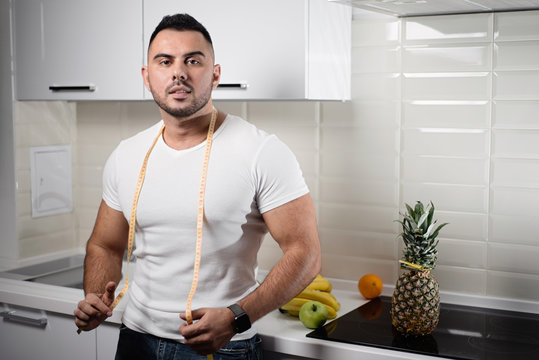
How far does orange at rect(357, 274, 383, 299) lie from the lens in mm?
2279

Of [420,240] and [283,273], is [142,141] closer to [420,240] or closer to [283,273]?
[283,273]

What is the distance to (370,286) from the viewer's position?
89.8 inches

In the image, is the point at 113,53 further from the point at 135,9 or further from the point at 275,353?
the point at 275,353

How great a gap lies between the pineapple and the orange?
0.32 meters

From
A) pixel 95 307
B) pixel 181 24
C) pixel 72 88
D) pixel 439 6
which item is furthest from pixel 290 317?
pixel 72 88

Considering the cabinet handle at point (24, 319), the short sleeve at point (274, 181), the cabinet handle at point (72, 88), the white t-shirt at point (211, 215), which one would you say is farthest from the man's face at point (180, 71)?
the cabinet handle at point (24, 319)

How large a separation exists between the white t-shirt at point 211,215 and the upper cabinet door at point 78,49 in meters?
0.66

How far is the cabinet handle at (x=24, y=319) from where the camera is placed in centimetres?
233

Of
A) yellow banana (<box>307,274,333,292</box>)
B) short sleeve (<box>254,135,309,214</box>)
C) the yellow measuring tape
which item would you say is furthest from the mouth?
yellow banana (<box>307,274,333,292</box>)

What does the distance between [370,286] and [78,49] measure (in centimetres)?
134

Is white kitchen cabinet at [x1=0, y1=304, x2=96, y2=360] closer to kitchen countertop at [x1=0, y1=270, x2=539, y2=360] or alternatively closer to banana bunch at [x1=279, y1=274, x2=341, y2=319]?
kitchen countertop at [x1=0, y1=270, x2=539, y2=360]

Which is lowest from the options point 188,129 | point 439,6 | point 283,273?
point 283,273

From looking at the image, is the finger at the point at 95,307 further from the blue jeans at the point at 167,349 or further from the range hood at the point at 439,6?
the range hood at the point at 439,6

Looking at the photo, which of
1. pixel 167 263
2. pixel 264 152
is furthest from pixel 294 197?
pixel 167 263
